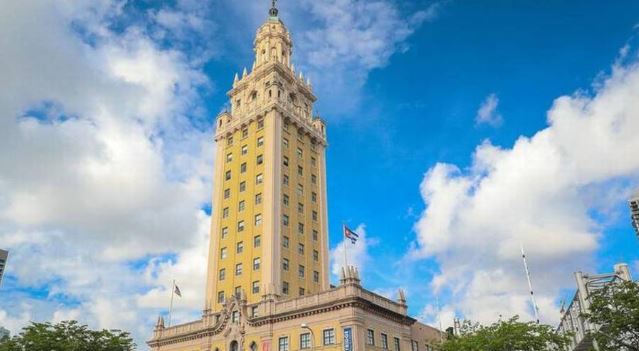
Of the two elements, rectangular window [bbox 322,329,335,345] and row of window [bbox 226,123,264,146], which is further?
row of window [bbox 226,123,264,146]

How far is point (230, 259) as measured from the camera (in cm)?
7375

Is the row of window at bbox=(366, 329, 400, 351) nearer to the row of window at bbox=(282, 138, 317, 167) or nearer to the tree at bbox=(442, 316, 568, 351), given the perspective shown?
the tree at bbox=(442, 316, 568, 351)

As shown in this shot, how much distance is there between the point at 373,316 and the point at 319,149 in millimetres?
34472

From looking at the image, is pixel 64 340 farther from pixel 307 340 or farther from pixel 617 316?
pixel 617 316

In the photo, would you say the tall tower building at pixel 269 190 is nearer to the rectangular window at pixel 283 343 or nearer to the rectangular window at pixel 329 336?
the rectangular window at pixel 283 343

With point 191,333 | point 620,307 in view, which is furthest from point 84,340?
point 620,307

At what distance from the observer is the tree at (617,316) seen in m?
32.0

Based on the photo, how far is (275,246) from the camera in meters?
68.4

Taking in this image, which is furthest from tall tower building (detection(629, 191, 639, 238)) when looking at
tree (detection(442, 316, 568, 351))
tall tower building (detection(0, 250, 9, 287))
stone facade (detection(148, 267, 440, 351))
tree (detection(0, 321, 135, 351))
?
tall tower building (detection(0, 250, 9, 287))

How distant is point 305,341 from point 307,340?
268mm

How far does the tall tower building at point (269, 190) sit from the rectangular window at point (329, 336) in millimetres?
10063

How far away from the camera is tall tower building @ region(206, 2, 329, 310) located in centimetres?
6988

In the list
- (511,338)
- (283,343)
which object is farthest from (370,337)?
(511,338)

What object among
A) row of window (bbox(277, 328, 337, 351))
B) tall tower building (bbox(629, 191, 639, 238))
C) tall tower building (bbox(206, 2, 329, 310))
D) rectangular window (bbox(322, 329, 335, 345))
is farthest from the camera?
tall tower building (bbox(629, 191, 639, 238))
